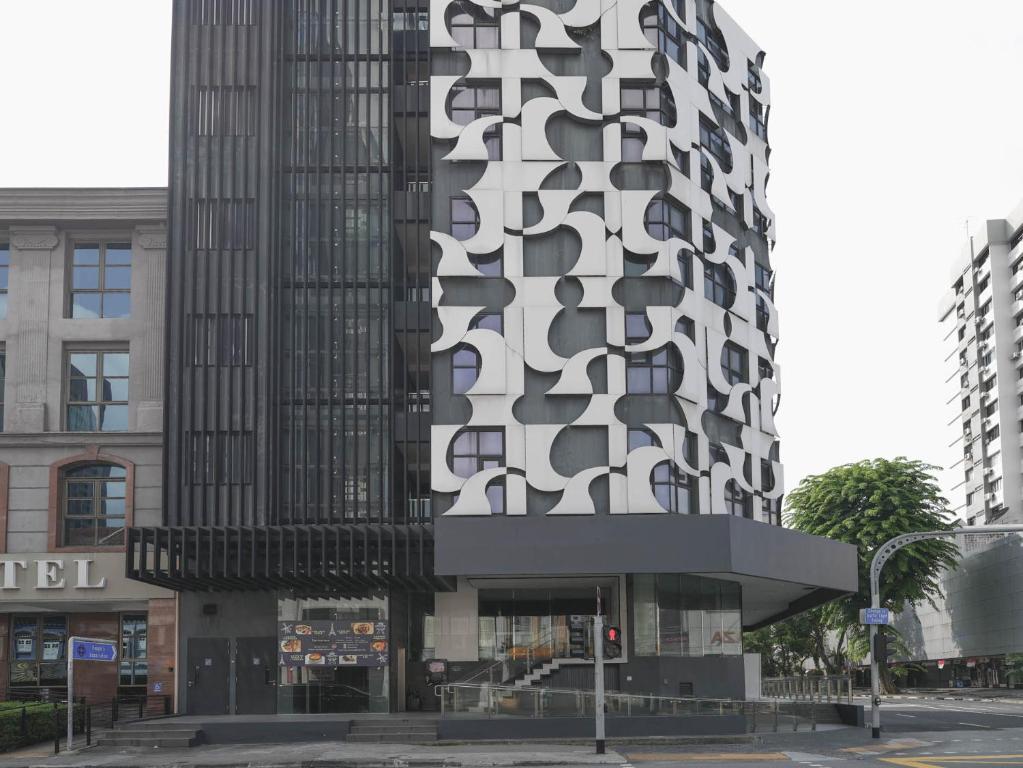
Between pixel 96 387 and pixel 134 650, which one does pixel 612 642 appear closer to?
pixel 134 650

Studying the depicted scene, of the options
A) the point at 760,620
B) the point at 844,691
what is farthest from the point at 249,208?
the point at 760,620

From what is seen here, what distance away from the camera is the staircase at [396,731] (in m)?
41.2

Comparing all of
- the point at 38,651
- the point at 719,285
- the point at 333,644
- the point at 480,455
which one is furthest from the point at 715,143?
the point at 38,651

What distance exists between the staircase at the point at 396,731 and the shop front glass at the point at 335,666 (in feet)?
16.0

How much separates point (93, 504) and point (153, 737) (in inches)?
544

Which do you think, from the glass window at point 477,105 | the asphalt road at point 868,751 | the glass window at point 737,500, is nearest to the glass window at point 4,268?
the glass window at point 477,105

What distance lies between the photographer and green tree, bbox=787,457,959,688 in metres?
72.8

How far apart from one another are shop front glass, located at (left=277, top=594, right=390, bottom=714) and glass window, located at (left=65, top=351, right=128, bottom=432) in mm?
11620

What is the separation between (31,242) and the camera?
172 ft

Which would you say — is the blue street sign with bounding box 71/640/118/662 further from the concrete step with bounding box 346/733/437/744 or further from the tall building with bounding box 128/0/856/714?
the concrete step with bounding box 346/733/437/744

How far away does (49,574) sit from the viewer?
1954 inches

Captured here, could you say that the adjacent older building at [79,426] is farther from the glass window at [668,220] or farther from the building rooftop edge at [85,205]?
the glass window at [668,220]

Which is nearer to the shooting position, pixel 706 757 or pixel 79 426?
pixel 706 757

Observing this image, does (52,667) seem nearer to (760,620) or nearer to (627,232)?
(627,232)
